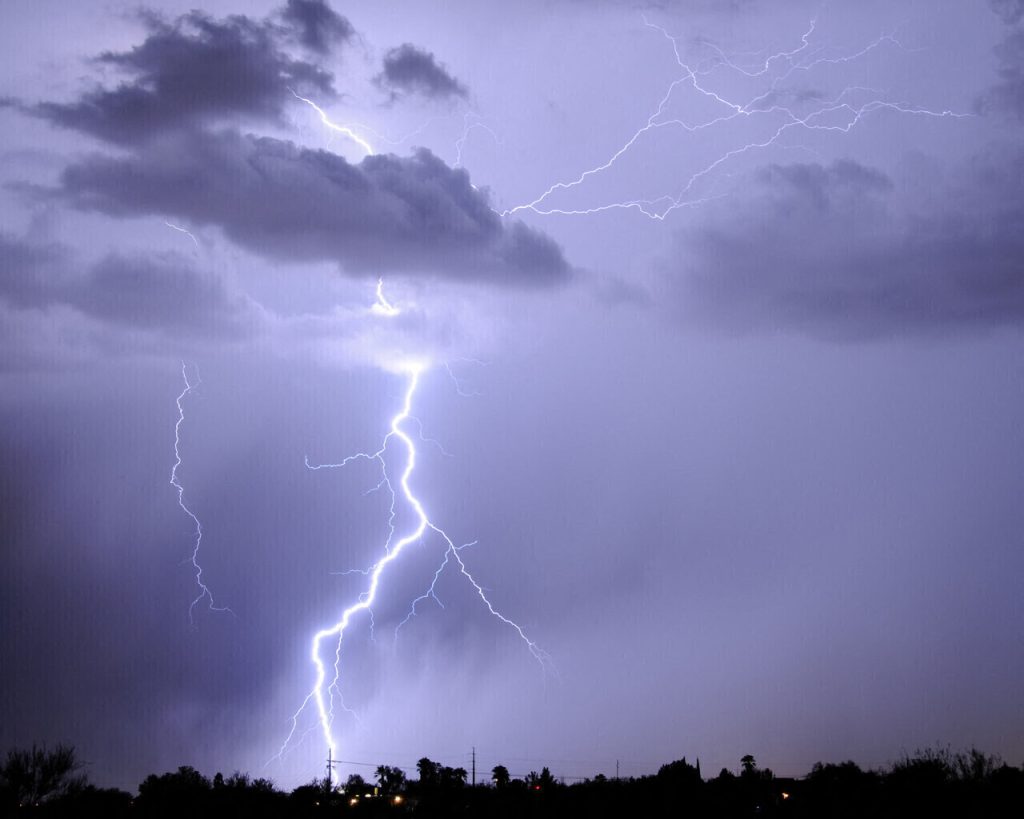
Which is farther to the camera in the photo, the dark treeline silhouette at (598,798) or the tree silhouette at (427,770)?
the tree silhouette at (427,770)

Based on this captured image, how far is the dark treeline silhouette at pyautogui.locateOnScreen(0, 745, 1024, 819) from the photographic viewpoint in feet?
114

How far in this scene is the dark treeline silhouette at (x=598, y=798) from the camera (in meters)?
34.7

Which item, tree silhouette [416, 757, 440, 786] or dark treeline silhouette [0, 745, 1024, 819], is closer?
dark treeline silhouette [0, 745, 1024, 819]

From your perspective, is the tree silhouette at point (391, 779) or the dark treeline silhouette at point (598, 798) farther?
the tree silhouette at point (391, 779)

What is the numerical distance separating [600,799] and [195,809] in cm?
1511

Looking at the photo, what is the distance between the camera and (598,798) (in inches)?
1710

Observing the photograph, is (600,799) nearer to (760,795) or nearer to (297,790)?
(760,795)

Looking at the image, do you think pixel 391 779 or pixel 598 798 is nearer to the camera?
pixel 598 798

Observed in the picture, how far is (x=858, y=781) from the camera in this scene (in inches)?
1677

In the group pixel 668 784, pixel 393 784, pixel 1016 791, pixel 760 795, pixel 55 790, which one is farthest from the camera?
pixel 393 784

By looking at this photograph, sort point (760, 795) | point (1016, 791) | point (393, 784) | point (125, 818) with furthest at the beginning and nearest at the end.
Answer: point (393, 784)
point (760, 795)
point (125, 818)
point (1016, 791)

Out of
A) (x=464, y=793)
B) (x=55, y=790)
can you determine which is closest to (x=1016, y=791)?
(x=464, y=793)

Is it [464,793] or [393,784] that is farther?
[393,784]

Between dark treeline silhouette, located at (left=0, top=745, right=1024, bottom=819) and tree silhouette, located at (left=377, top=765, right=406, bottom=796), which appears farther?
tree silhouette, located at (left=377, top=765, right=406, bottom=796)
